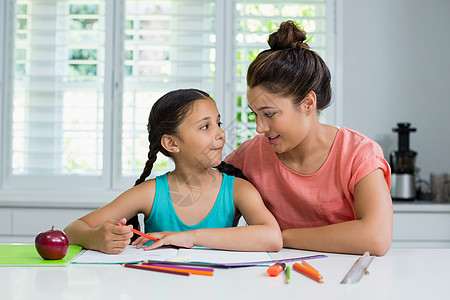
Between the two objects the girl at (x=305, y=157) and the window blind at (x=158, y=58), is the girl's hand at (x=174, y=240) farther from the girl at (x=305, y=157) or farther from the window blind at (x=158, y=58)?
the window blind at (x=158, y=58)

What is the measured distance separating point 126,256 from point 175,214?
0.36 metres

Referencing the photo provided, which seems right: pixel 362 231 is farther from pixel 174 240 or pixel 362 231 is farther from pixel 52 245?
pixel 52 245

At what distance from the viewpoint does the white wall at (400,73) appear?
3.10 meters

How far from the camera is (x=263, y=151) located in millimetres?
1686

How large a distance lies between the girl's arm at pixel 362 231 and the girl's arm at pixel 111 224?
1.40 feet

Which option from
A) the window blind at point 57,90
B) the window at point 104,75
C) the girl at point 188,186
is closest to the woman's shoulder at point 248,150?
the girl at point 188,186

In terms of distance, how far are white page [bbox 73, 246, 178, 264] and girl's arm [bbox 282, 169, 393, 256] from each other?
0.35 meters

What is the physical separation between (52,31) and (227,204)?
6.54 ft

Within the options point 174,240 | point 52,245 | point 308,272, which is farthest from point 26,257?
point 308,272

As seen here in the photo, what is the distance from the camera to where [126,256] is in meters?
1.13

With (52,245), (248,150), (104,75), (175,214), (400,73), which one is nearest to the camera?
(52,245)

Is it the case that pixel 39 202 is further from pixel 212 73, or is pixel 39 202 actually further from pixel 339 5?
pixel 339 5

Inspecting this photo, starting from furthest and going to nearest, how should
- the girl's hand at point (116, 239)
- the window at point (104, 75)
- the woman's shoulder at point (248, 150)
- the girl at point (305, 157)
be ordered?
1. the window at point (104, 75)
2. the woman's shoulder at point (248, 150)
3. the girl at point (305, 157)
4. the girl's hand at point (116, 239)

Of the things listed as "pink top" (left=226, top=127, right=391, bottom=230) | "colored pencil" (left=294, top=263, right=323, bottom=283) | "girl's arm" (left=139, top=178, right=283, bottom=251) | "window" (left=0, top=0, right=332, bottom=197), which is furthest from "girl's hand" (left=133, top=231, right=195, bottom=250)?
"window" (left=0, top=0, right=332, bottom=197)
